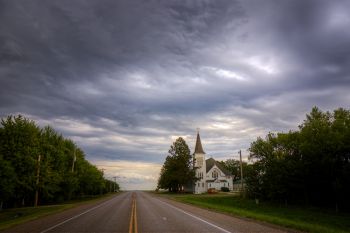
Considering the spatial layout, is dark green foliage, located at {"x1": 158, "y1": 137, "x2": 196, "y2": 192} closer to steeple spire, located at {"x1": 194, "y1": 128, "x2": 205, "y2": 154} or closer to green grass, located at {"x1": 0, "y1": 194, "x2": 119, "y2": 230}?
steeple spire, located at {"x1": 194, "y1": 128, "x2": 205, "y2": 154}

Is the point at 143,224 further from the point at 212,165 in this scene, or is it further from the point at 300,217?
the point at 212,165

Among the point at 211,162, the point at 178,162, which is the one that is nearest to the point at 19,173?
the point at 178,162

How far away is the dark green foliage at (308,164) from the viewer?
37719mm

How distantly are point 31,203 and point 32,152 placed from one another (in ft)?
55.5

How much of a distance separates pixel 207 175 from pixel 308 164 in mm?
71086

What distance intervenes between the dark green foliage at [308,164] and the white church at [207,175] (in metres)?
52.8

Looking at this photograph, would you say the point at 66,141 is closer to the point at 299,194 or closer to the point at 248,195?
the point at 248,195

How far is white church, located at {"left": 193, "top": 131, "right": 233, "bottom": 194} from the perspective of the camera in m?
108

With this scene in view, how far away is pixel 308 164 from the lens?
42.3 m

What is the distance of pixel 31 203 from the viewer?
6031 centimetres

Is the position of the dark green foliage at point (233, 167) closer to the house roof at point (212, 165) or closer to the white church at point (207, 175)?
the house roof at point (212, 165)

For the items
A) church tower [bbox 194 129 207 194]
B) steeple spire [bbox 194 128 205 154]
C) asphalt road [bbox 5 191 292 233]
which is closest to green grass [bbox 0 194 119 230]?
asphalt road [bbox 5 191 292 233]

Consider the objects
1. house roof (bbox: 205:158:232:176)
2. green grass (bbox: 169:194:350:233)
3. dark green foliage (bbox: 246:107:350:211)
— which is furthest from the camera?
house roof (bbox: 205:158:232:176)

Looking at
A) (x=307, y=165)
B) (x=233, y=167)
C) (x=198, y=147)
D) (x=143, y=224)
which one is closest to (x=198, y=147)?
(x=198, y=147)
